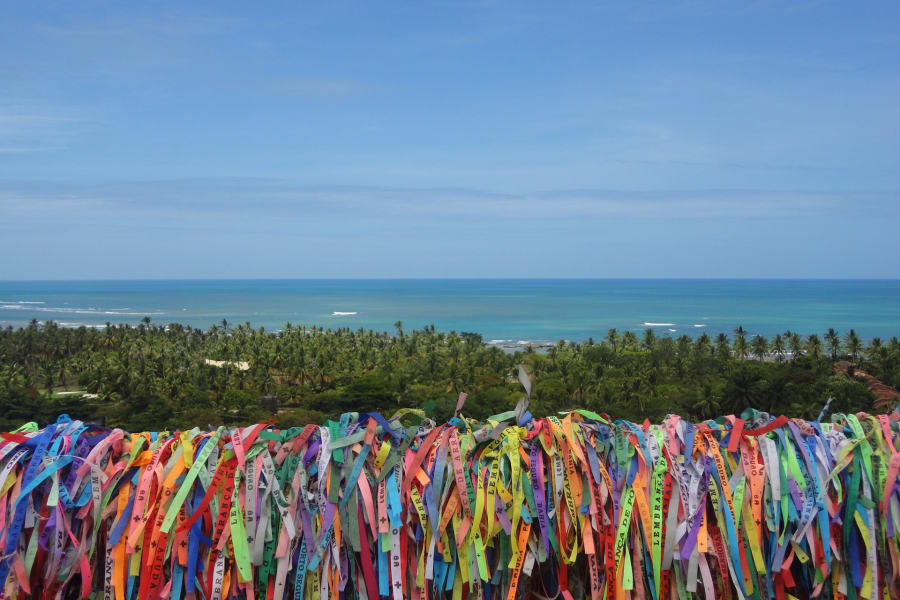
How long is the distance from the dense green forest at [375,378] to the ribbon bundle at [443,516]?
2883 cm

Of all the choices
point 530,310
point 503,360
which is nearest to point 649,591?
point 503,360

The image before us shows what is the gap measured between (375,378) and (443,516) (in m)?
44.2

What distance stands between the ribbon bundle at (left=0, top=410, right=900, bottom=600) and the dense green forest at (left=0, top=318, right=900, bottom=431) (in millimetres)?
28826

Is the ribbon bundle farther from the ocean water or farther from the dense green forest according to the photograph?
the ocean water

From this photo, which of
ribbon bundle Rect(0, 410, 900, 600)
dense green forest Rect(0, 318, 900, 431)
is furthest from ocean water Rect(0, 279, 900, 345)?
ribbon bundle Rect(0, 410, 900, 600)

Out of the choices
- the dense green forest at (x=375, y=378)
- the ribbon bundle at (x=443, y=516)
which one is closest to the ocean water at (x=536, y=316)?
the dense green forest at (x=375, y=378)

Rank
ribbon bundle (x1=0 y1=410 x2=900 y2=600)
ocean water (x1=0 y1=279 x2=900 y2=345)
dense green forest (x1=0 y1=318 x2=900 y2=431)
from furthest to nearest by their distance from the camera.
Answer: ocean water (x1=0 y1=279 x2=900 y2=345) → dense green forest (x1=0 y1=318 x2=900 y2=431) → ribbon bundle (x1=0 y1=410 x2=900 y2=600)

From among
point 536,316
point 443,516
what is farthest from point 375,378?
point 536,316

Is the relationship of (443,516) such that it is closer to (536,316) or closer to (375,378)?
(375,378)

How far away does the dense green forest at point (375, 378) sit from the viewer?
38062 mm

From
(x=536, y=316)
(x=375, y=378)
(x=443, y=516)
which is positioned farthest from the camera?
(x=536, y=316)

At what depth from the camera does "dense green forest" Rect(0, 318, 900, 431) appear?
125 feet

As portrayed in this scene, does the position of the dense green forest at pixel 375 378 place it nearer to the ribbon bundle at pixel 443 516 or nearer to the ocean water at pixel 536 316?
the ribbon bundle at pixel 443 516

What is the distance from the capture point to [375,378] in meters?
45.9
